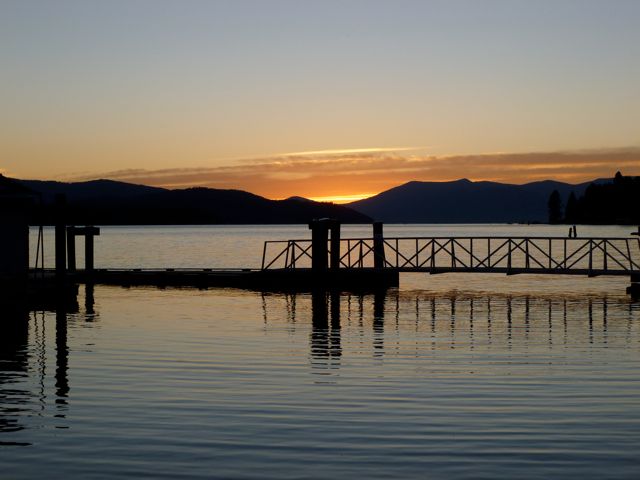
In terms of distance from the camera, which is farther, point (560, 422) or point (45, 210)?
point (45, 210)

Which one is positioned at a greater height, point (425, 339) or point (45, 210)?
point (45, 210)

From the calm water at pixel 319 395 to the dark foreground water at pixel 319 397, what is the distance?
4cm

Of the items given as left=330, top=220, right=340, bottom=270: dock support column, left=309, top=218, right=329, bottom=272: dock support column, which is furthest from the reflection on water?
left=330, top=220, right=340, bottom=270: dock support column

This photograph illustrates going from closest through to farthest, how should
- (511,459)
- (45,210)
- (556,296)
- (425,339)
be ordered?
1. (511,459)
2. (425,339)
3. (45,210)
4. (556,296)

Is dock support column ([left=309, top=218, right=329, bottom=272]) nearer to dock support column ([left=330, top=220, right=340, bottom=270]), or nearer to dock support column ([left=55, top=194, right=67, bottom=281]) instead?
dock support column ([left=330, top=220, right=340, bottom=270])

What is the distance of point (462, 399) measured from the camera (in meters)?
15.3

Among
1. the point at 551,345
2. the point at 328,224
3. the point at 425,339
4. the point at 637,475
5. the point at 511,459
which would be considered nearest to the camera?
the point at 637,475

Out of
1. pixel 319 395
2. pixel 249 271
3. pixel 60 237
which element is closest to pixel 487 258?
pixel 249 271

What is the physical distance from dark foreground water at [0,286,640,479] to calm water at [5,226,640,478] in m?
0.04

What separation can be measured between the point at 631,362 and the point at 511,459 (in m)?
9.78

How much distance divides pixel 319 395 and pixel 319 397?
203 mm

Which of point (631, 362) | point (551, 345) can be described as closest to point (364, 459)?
point (631, 362)

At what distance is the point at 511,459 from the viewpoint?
1117 cm

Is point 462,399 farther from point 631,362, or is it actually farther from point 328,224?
point 328,224
